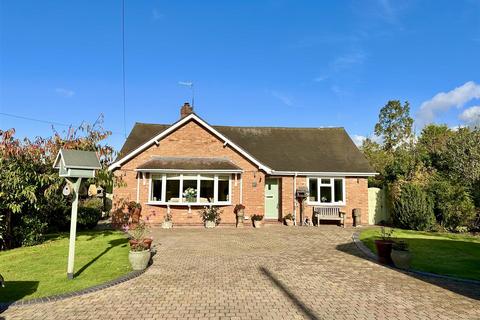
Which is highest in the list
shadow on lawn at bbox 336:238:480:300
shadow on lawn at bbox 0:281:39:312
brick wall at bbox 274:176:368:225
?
brick wall at bbox 274:176:368:225

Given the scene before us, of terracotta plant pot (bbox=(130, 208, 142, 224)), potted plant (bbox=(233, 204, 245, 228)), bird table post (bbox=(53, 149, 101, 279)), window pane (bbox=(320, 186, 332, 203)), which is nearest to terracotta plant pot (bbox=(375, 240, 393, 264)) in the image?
bird table post (bbox=(53, 149, 101, 279))

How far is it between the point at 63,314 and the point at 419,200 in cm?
1685

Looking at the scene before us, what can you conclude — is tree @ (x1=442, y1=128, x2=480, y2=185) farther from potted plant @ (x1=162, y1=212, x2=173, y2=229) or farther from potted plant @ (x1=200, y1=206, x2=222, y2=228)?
potted plant @ (x1=162, y1=212, x2=173, y2=229)

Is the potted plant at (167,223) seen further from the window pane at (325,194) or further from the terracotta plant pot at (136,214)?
the window pane at (325,194)

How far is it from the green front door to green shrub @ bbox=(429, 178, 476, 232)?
8.43 metres

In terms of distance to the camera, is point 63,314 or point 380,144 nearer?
point 63,314

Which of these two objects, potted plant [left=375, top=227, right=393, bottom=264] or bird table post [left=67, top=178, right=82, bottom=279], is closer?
bird table post [left=67, top=178, right=82, bottom=279]

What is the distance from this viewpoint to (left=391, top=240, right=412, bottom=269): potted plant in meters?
9.14

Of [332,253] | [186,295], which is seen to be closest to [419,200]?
[332,253]

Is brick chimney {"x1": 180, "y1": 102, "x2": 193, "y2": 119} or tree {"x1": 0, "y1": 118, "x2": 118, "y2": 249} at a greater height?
brick chimney {"x1": 180, "y1": 102, "x2": 193, "y2": 119}

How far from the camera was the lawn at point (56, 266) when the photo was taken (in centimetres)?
716

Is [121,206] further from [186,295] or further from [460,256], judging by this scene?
[460,256]

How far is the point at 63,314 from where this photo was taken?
19.0 ft

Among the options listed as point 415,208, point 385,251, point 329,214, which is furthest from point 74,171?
point 415,208
